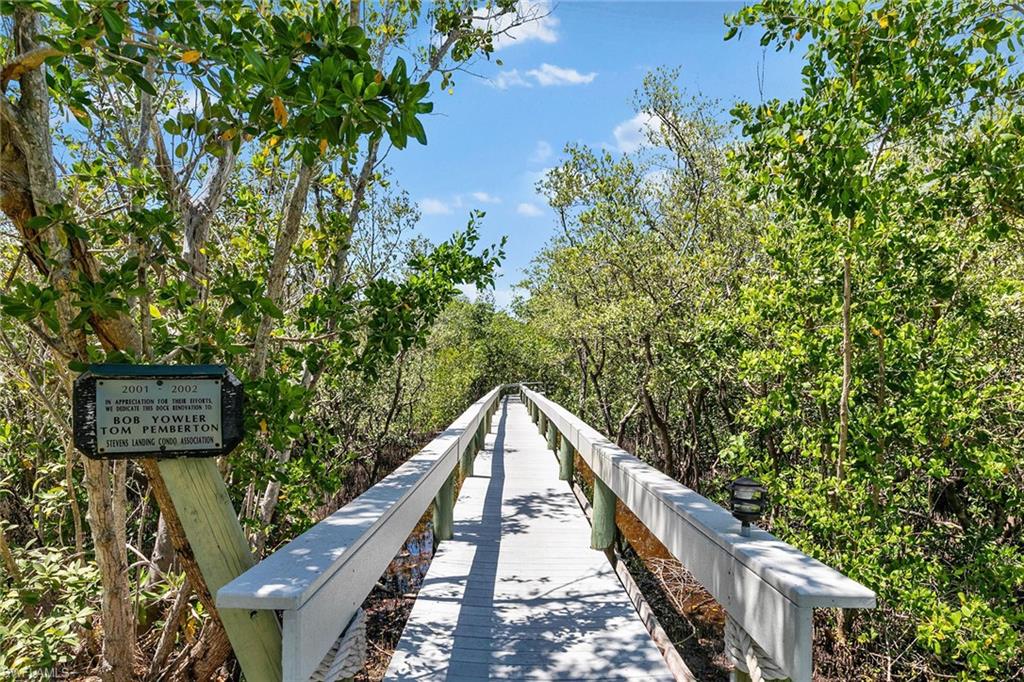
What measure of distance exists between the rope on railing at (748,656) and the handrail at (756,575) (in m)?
0.06

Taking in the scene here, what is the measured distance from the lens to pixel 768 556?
1.66 metres

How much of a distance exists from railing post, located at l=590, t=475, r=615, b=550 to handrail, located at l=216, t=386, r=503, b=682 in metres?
1.91

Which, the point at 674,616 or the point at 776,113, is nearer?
the point at 776,113

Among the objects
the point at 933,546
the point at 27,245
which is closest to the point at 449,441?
the point at 27,245

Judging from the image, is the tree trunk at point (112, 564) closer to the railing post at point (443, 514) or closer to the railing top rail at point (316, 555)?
the railing top rail at point (316, 555)

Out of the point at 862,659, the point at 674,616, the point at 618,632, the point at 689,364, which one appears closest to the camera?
the point at 618,632

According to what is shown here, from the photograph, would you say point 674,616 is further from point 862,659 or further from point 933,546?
point 933,546

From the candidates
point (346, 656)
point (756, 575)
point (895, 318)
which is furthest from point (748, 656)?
point (895, 318)

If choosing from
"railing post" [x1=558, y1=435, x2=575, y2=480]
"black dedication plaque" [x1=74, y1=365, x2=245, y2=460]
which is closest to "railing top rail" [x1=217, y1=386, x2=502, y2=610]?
"black dedication plaque" [x1=74, y1=365, x2=245, y2=460]

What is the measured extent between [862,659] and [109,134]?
25.6 ft

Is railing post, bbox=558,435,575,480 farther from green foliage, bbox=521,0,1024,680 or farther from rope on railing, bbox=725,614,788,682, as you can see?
rope on railing, bbox=725,614,788,682

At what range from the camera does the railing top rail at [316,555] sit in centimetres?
137

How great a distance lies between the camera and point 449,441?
4.32 m

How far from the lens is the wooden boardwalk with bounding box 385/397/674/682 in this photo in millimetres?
2650
